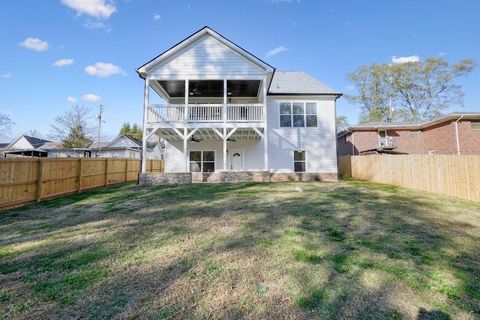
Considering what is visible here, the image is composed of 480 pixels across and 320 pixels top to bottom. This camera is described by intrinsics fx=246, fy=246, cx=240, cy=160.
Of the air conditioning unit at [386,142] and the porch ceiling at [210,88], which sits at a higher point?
the porch ceiling at [210,88]

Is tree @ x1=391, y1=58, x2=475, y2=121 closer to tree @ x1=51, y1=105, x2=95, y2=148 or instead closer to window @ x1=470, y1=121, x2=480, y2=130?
window @ x1=470, y1=121, x2=480, y2=130

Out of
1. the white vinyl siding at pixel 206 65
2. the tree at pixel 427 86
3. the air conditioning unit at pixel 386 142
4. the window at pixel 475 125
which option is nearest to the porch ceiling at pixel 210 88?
the white vinyl siding at pixel 206 65

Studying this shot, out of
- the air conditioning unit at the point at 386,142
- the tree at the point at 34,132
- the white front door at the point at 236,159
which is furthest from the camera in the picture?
the tree at the point at 34,132

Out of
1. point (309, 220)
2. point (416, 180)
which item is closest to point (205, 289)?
point (309, 220)

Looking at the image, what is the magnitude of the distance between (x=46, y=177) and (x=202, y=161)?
8972 millimetres

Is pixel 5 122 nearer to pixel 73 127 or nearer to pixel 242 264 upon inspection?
pixel 73 127

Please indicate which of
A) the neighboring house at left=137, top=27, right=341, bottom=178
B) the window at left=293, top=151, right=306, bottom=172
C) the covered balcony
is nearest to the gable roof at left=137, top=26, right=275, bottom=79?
the neighboring house at left=137, top=27, right=341, bottom=178

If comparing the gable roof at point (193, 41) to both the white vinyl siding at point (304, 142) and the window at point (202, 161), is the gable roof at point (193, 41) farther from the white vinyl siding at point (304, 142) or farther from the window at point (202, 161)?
the window at point (202, 161)

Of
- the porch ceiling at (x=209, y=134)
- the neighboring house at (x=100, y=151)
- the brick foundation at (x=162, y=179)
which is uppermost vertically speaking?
the neighboring house at (x=100, y=151)

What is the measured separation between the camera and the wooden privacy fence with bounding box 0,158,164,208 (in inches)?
307

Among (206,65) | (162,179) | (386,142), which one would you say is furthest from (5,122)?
(386,142)

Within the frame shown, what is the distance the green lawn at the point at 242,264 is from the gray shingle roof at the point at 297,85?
10.9 m

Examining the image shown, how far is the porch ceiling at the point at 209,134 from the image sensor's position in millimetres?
14648

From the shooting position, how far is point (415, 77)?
33.3m
